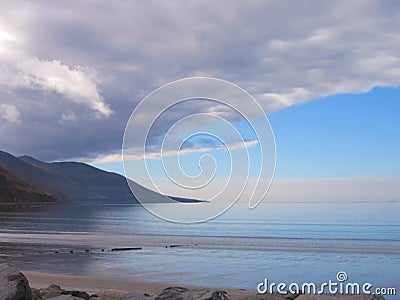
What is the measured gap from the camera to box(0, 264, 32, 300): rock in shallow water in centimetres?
1204

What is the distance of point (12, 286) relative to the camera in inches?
484

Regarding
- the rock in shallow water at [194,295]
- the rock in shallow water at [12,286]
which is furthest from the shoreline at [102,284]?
the rock in shallow water at [12,286]

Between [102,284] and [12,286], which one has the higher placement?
[12,286]

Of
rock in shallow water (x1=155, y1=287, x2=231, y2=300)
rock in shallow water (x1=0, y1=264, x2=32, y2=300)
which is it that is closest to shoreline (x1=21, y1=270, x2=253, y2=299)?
rock in shallow water (x1=155, y1=287, x2=231, y2=300)

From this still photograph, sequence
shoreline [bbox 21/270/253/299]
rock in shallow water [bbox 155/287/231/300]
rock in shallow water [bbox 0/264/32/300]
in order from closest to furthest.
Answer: rock in shallow water [bbox 0/264/32/300] < rock in shallow water [bbox 155/287/231/300] < shoreline [bbox 21/270/253/299]

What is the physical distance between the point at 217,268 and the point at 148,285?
7.02 m

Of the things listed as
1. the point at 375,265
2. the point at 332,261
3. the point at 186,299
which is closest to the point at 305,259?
the point at 332,261

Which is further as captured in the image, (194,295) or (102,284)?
(102,284)

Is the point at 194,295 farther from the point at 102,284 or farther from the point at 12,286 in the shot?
the point at 102,284

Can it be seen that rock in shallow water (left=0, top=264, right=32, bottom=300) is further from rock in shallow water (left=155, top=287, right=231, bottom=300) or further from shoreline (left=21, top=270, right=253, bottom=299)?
shoreline (left=21, top=270, right=253, bottom=299)

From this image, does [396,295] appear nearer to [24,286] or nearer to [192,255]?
[24,286]

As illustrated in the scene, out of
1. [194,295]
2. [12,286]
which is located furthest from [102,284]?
[194,295]

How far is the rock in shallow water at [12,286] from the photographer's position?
1204 centimetres

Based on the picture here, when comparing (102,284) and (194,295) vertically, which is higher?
(194,295)
